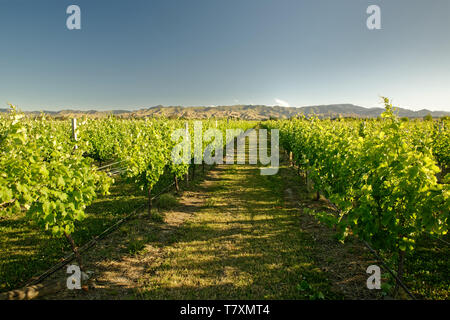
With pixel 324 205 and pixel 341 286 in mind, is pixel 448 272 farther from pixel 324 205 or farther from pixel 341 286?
pixel 324 205

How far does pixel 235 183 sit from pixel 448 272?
9712 mm

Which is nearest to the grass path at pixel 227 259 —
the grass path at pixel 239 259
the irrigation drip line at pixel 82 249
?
the grass path at pixel 239 259

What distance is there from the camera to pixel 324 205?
9.76 meters

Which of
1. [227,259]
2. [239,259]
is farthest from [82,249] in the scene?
[239,259]

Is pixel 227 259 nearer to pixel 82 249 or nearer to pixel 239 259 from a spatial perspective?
pixel 239 259

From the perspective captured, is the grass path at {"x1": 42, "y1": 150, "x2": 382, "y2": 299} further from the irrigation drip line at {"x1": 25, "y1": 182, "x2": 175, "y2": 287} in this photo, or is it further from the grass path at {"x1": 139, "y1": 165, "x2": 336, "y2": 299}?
the irrigation drip line at {"x1": 25, "y1": 182, "x2": 175, "y2": 287}

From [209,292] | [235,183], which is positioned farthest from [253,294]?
[235,183]

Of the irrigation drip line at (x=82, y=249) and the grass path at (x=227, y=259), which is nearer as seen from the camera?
the grass path at (x=227, y=259)

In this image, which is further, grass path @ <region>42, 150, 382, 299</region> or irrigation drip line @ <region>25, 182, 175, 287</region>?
irrigation drip line @ <region>25, 182, 175, 287</region>

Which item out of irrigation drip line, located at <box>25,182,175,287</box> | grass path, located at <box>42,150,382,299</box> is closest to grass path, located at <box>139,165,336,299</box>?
grass path, located at <box>42,150,382,299</box>

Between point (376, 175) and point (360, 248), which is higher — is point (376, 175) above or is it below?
above

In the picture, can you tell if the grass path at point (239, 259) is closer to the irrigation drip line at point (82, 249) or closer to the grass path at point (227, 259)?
the grass path at point (227, 259)
